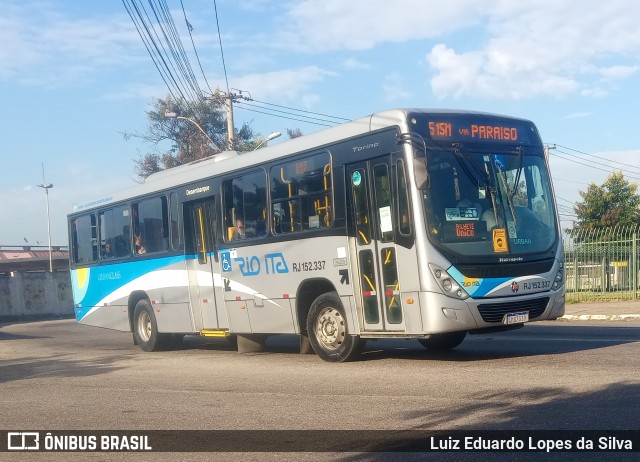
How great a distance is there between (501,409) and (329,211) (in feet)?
17.2

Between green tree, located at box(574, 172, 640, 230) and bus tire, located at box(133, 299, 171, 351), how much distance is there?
27.7 meters

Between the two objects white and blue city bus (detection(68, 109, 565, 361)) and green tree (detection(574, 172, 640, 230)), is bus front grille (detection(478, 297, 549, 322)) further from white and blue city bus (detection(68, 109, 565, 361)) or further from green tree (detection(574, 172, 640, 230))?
green tree (detection(574, 172, 640, 230))

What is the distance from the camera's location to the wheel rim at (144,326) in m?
18.3

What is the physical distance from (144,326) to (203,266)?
3226 millimetres

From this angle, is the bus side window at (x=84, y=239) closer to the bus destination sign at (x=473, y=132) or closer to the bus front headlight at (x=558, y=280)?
the bus destination sign at (x=473, y=132)

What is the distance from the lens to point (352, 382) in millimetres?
10562

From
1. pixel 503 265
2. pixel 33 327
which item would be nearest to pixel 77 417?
pixel 503 265

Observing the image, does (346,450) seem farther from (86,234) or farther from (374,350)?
(86,234)

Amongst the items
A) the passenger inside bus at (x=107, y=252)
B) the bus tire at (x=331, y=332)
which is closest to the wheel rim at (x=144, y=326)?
the passenger inside bus at (x=107, y=252)

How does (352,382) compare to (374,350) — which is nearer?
(352,382)

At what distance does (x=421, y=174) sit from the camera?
11.1m

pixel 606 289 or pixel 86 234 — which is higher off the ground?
pixel 86 234

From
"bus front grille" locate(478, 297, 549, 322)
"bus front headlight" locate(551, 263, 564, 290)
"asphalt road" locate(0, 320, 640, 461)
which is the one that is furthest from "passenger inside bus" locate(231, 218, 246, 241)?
"bus front headlight" locate(551, 263, 564, 290)

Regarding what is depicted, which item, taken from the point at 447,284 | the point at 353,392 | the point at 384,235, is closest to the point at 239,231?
the point at 384,235
